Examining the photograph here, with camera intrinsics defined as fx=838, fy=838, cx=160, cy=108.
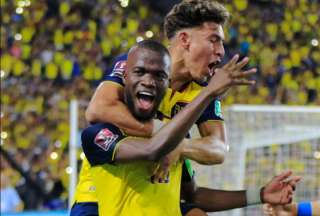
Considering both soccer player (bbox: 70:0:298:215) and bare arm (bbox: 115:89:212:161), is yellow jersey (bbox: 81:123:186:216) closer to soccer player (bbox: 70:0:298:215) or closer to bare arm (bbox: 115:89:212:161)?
bare arm (bbox: 115:89:212:161)

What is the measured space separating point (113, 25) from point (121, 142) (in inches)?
278

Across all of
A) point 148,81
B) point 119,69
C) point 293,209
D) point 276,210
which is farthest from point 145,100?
point 293,209

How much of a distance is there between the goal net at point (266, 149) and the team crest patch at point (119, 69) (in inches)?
139

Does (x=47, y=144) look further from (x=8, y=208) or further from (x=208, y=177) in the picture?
(x=208, y=177)

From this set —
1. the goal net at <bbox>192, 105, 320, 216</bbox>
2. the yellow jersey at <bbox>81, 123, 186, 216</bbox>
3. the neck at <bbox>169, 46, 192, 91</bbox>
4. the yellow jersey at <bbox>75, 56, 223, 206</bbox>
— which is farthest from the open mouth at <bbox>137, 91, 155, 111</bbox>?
the goal net at <bbox>192, 105, 320, 216</bbox>

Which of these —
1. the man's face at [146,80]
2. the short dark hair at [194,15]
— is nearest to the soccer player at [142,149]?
the man's face at [146,80]

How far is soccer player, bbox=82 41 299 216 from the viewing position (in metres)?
2.50

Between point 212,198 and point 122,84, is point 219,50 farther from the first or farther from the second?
point 212,198

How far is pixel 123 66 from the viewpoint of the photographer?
2783mm

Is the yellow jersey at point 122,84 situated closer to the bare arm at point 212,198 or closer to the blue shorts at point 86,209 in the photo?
the blue shorts at point 86,209

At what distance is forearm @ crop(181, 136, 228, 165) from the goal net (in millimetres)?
3260

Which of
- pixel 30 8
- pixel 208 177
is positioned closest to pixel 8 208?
pixel 208 177

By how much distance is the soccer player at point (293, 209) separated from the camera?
10.3 feet

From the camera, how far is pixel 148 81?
2.54 meters
